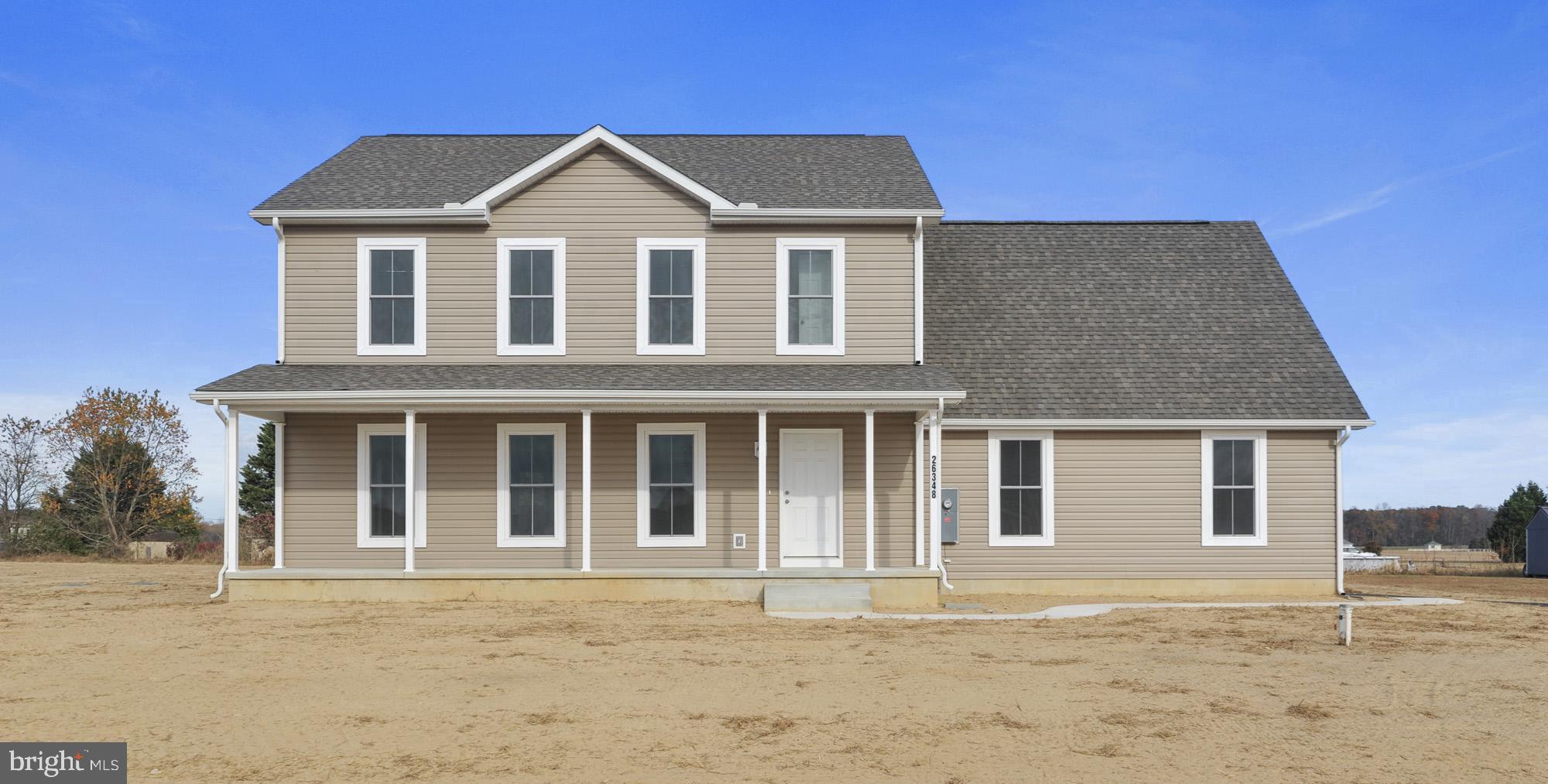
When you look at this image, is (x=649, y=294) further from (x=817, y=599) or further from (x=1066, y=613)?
(x=1066, y=613)

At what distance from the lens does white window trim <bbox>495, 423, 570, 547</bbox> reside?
1758 cm

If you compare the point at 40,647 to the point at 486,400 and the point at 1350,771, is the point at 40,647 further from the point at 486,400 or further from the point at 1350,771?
the point at 1350,771

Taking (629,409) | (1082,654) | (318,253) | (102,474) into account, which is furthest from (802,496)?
(102,474)

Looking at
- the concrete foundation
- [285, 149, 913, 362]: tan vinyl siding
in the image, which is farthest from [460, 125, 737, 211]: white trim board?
the concrete foundation

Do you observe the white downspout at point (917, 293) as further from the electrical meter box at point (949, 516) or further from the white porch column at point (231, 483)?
the white porch column at point (231, 483)

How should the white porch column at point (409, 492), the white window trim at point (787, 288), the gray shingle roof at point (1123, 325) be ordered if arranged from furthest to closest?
1. the gray shingle roof at point (1123, 325)
2. the white window trim at point (787, 288)
3. the white porch column at point (409, 492)

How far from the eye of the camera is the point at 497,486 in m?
17.6

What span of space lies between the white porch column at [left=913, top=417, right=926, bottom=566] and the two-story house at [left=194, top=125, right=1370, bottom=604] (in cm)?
6

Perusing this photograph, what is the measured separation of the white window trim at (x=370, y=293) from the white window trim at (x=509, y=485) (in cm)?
184

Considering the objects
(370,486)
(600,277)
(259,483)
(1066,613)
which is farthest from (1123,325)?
(259,483)

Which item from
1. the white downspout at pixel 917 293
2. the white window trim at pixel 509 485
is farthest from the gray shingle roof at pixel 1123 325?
the white window trim at pixel 509 485

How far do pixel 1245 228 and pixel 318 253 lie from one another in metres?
15.6

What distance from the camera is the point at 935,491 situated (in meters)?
17.1

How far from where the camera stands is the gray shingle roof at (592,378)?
1630 cm
